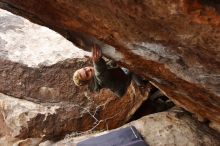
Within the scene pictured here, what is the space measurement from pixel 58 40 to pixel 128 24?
3.62m

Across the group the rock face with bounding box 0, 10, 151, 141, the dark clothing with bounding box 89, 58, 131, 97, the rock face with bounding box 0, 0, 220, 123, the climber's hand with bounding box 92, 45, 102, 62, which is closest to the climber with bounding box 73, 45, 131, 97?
the dark clothing with bounding box 89, 58, 131, 97

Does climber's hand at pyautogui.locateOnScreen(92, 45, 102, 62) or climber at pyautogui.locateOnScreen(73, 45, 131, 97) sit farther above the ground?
climber's hand at pyautogui.locateOnScreen(92, 45, 102, 62)

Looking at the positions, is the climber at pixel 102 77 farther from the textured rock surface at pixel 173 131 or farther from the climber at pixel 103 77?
the textured rock surface at pixel 173 131

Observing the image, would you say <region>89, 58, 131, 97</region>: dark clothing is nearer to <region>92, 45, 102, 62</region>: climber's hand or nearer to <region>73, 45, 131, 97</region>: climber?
<region>73, 45, 131, 97</region>: climber

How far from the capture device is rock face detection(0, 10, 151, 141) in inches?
247

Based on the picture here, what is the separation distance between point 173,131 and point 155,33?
2485mm

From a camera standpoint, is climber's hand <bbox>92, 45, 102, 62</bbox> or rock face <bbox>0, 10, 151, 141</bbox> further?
rock face <bbox>0, 10, 151, 141</bbox>

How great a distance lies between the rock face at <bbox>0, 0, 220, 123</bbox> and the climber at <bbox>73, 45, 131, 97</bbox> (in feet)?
1.84

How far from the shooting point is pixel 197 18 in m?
2.85

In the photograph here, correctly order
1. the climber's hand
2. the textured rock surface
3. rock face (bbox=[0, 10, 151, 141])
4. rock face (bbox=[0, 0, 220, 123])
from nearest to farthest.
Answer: rock face (bbox=[0, 0, 220, 123])
the climber's hand
the textured rock surface
rock face (bbox=[0, 10, 151, 141])

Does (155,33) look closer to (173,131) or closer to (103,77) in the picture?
(103,77)

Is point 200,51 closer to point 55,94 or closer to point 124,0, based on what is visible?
point 124,0

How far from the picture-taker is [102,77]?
5.14 m

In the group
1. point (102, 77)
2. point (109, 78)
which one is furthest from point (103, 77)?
point (109, 78)
